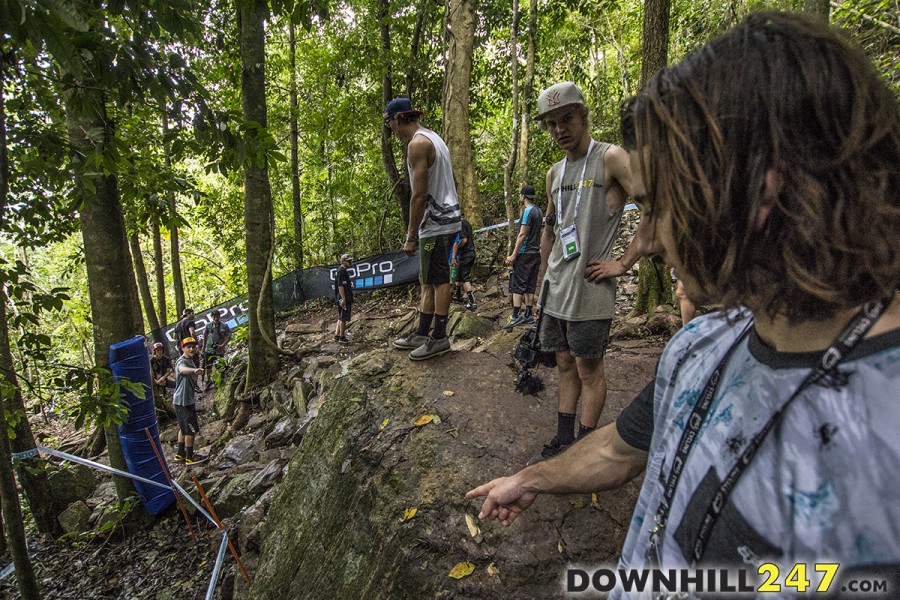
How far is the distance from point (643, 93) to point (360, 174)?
48.9ft

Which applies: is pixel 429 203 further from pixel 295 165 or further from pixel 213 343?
pixel 295 165

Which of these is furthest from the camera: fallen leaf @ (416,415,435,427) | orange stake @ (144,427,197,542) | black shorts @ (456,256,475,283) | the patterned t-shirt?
black shorts @ (456,256,475,283)

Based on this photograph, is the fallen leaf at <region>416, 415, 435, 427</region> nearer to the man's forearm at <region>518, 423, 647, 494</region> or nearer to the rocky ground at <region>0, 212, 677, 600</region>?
the rocky ground at <region>0, 212, 677, 600</region>

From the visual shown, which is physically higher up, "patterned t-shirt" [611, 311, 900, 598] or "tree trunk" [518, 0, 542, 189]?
"tree trunk" [518, 0, 542, 189]

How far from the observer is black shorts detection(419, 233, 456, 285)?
381 centimetres

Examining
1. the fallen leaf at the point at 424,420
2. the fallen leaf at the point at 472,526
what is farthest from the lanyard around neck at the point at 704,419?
the fallen leaf at the point at 424,420

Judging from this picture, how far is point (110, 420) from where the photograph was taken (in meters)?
3.23

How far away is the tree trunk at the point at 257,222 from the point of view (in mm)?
7492

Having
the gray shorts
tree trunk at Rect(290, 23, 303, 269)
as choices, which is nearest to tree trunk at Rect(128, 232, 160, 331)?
tree trunk at Rect(290, 23, 303, 269)

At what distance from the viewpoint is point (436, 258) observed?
3.84 m

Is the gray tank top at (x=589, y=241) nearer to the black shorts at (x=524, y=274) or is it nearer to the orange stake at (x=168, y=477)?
the black shorts at (x=524, y=274)

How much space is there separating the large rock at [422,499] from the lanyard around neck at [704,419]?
150cm

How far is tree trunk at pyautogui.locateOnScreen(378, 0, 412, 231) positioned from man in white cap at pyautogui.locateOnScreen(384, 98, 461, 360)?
22.6 feet

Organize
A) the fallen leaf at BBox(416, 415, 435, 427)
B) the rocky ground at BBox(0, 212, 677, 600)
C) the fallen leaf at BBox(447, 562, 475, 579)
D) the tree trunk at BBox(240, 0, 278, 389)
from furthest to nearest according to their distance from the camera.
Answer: the tree trunk at BBox(240, 0, 278, 389) → the rocky ground at BBox(0, 212, 677, 600) → the fallen leaf at BBox(416, 415, 435, 427) → the fallen leaf at BBox(447, 562, 475, 579)
